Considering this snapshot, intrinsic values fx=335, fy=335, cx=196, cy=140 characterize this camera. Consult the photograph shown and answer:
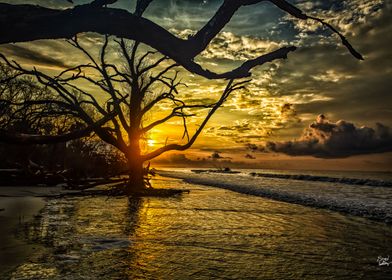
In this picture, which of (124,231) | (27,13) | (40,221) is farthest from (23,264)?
(40,221)

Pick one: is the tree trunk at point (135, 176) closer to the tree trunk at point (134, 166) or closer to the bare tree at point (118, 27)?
the tree trunk at point (134, 166)

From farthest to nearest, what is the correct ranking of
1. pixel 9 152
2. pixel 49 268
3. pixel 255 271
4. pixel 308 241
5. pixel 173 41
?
pixel 9 152 < pixel 308 241 < pixel 255 271 < pixel 49 268 < pixel 173 41

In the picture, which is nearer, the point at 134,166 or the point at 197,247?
the point at 197,247

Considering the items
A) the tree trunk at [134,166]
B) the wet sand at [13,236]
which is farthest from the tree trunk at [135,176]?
the wet sand at [13,236]

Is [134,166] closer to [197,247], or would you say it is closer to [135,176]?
[135,176]

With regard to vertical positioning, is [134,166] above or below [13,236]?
above

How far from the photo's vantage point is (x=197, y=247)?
590cm

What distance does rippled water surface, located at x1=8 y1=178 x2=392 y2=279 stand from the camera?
4.41 m

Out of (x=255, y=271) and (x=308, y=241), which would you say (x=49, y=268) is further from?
(x=308, y=241)

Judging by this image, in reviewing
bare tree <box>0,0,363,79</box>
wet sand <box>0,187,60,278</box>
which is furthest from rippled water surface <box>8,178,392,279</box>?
bare tree <box>0,0,363,79</box>

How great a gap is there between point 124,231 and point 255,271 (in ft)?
11.3

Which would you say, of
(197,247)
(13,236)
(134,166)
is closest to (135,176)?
(134,166)

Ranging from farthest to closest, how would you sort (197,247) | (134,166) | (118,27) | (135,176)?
(135,176) → (134,166) → (197,247) → (118,27)

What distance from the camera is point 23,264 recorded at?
440 centimetres
